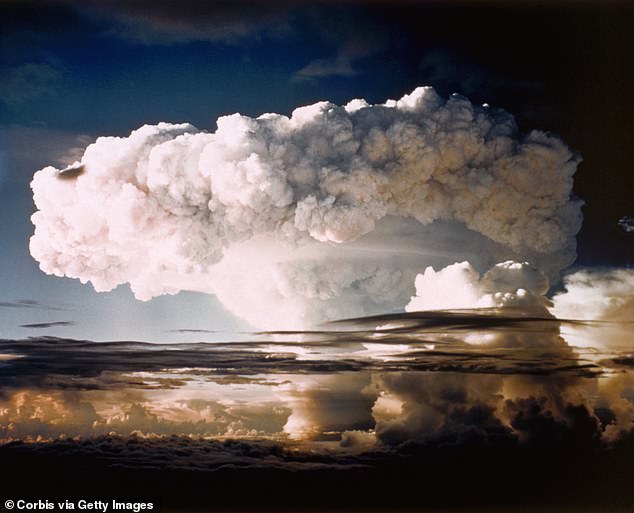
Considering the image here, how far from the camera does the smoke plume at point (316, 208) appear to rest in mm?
5469

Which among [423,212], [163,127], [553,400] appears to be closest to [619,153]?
[423,212]

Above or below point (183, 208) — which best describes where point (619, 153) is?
above

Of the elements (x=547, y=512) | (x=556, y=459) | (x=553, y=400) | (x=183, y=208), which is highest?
(x=183, y=208)

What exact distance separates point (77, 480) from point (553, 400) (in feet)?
11.6

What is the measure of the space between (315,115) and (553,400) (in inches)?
109

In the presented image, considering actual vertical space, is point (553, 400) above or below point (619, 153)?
below

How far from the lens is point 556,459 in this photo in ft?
18.0

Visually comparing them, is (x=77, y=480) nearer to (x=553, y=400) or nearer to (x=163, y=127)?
(x=163, y=127)

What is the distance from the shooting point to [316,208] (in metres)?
5.45

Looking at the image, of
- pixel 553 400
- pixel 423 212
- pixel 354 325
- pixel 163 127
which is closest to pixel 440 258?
pixel 423 212

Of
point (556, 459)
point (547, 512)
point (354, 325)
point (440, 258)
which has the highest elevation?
point (440, 258)

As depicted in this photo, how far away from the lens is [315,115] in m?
5.61

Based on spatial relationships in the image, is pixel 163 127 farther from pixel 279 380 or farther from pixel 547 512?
pixel 547 512

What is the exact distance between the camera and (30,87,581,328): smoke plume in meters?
5.47
